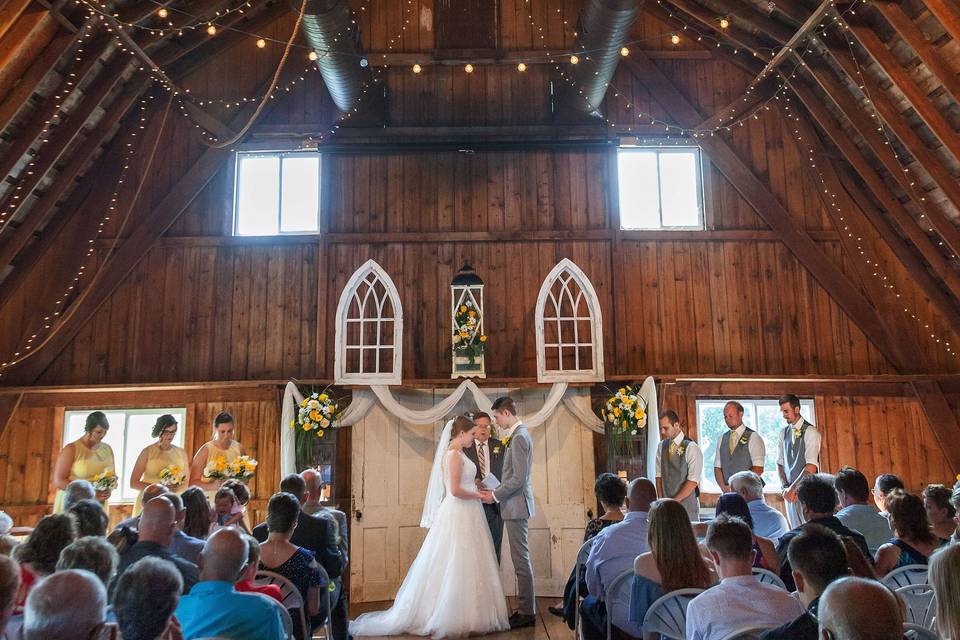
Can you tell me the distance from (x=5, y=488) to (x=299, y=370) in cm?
316

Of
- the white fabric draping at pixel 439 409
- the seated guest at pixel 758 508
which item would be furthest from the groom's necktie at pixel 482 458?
the seated guest at pixel 758 508

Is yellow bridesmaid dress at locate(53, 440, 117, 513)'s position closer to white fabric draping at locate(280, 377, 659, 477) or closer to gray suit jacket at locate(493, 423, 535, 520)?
white fabric draping at locate(280, 377, 659, 477)

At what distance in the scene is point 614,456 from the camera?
7668 mm

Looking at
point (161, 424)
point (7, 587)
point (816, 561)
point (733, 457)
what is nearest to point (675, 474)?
point (733, 457)

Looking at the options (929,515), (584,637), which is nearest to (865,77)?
(929,515)

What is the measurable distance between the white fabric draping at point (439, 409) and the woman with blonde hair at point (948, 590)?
5.56 metres

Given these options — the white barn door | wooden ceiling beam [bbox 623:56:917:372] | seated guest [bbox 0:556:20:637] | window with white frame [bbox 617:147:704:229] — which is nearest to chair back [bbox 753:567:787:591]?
seated guest [bbox 0:556:20:637]

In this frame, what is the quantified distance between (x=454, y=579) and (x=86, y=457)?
332 cm

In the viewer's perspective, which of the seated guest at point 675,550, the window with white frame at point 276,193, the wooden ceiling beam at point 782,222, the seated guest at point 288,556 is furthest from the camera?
the window with white frame at point 276,193

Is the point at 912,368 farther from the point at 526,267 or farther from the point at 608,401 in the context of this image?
the point at 526,267

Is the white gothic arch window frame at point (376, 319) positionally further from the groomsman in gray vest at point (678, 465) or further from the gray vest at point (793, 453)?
the gray vest at point (793, 453)

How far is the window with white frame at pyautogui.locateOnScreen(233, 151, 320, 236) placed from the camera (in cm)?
870

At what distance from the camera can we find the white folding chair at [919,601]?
10.3ft

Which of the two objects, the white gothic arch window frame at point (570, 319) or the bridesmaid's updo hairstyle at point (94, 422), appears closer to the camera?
the bridesmaid's updo hairstyle at point (94, 422)
